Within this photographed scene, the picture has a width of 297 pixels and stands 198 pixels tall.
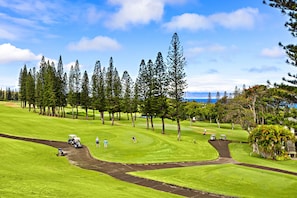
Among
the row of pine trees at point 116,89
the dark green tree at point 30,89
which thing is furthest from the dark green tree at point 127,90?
the dark green tree at point 30,89

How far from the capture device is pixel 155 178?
2319cm

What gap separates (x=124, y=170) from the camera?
25828mm

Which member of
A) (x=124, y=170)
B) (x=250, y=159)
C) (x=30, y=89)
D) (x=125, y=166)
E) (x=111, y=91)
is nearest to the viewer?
(x=124, y=170)

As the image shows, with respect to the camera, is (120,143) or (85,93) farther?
(85,93)

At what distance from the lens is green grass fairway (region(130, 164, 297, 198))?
21188 mm

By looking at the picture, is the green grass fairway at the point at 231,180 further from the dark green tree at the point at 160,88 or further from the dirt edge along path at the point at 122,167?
the dark green tree at the point at 160,88

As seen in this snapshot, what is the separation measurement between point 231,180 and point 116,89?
4927 cm

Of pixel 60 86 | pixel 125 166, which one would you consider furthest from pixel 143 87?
pixel 125 166

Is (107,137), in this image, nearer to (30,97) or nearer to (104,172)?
(104,172)

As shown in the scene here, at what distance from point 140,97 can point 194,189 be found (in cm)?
4771

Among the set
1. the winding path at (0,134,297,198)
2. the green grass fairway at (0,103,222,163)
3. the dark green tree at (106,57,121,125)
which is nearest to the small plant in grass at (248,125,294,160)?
the winding path at (0,134,297,198)

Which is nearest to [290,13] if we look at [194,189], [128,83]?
[194,189]

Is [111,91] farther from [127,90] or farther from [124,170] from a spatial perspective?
[124,170]

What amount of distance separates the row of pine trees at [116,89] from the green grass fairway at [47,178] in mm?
28157
